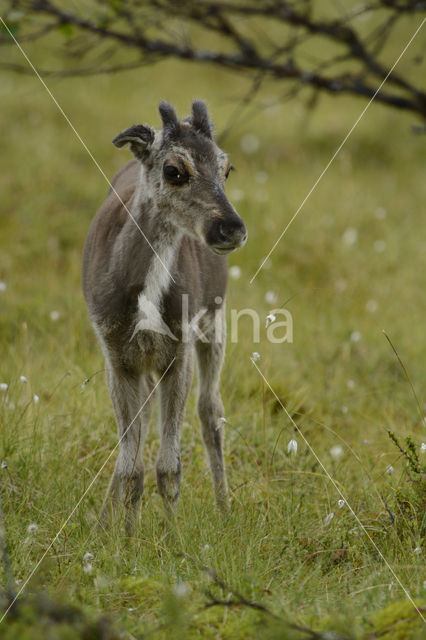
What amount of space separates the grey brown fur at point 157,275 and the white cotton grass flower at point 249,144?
8232 mm

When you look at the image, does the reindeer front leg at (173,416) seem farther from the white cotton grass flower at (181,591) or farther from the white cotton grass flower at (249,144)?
the white cotton grass flower at (249,144)

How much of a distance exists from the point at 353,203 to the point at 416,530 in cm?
743

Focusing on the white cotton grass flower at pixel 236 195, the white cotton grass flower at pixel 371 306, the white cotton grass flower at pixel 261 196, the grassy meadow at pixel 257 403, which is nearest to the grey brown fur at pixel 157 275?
the grassy meadow at pixel 257 403

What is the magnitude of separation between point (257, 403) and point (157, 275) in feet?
6.27

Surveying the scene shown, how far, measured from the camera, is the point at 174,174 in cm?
455

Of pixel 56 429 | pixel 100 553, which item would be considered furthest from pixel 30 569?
pixel 56 429

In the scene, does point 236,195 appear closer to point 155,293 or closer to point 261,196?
point 261,196

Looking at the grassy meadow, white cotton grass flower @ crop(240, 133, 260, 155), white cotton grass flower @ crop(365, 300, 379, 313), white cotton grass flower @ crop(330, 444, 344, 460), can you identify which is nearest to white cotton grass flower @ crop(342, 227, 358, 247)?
the grassy meadow

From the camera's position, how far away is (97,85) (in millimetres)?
15070

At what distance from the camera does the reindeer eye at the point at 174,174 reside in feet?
14.9

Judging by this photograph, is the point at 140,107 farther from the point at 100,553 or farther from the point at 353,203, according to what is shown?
the point at 100,553

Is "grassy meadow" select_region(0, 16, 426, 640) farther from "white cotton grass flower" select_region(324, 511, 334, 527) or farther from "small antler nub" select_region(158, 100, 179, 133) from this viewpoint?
"small antler nub" select_region(158, 100, 179, 133)

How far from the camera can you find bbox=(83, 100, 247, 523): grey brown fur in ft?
14.9

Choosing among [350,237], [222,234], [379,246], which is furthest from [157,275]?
[379,246]
